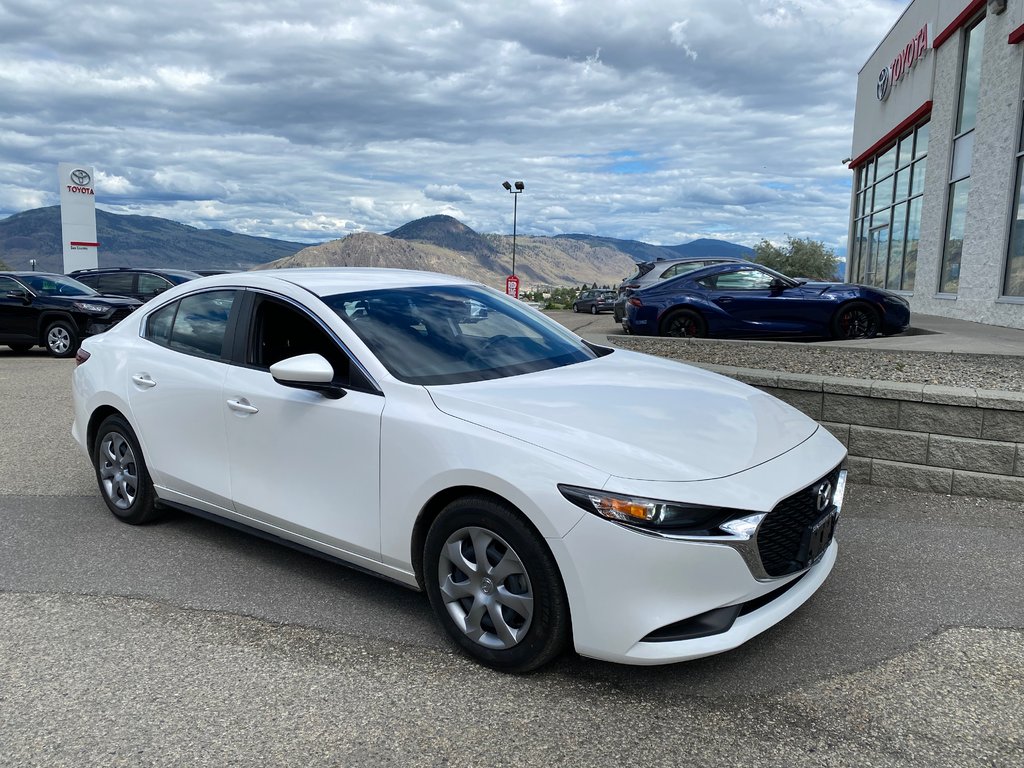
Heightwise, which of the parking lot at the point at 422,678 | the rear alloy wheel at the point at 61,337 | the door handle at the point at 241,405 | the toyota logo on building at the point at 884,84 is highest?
the toyota logo on building at the point at 884,84

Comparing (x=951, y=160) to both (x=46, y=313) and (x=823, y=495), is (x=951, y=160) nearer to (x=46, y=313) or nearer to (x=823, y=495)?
(x=823, y=495)

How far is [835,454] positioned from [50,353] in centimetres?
1489

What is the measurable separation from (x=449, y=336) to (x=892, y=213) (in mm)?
24589

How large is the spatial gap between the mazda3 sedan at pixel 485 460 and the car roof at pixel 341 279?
0.02 m

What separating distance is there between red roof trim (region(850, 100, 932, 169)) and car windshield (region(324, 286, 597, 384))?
2041cm

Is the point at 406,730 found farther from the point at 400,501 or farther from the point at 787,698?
the point at 787,698

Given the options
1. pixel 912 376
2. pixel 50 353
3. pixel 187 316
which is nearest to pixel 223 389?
pixel 187 316

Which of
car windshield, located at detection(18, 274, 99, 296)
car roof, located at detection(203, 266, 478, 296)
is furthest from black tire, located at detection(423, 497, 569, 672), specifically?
car windshield, located at detection(18, 274, 99, 296)

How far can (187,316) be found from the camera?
451 cm

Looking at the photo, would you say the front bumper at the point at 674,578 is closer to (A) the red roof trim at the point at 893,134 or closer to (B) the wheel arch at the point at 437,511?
(B) the wheel arch at the point at 437,511

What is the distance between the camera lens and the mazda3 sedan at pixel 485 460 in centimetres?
274

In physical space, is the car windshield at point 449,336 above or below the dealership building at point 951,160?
below

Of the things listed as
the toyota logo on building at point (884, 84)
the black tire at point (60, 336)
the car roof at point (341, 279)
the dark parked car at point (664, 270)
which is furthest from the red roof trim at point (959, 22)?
the black tire at point (60, 336)

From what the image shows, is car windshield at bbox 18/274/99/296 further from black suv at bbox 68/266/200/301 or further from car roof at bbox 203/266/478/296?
car roof at bbox 203/266/478/296
